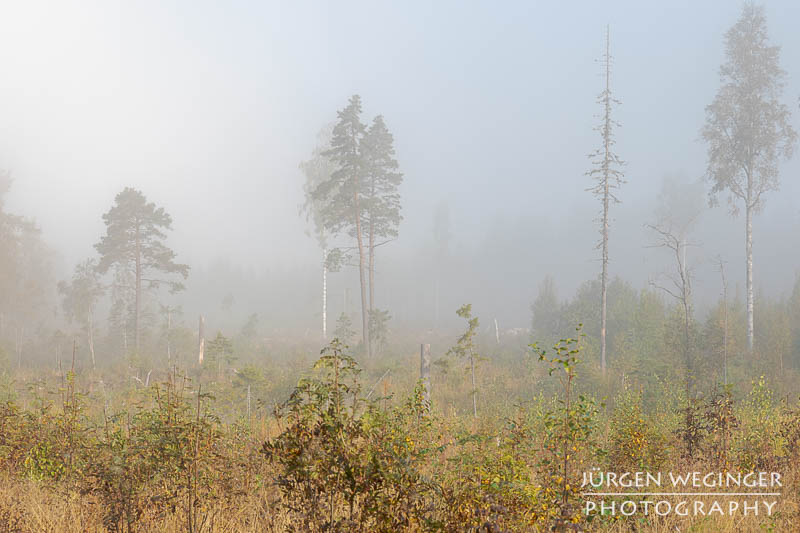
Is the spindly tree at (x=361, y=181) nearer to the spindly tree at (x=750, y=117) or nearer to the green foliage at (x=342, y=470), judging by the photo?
the spindly tree at (x=750, y=117)

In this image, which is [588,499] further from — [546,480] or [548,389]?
[548,389]

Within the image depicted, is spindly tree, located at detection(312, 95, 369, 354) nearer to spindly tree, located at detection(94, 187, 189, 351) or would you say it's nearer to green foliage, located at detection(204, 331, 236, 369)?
green foliage, located at detection(204, 331, 236, 369)

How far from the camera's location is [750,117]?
18609 millimetres

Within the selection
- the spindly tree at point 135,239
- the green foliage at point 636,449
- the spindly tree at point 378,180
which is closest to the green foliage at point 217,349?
the spindly tree at point 135,239

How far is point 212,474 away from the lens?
4.93m

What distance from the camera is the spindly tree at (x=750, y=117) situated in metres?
18.5

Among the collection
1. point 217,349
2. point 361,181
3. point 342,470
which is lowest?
point 217,349

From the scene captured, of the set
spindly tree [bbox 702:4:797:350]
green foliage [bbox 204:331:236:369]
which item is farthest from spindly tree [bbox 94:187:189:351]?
spindly tree [bbox 702:4:797:350]

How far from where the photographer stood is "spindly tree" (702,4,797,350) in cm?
1850

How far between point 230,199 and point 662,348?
502 feet

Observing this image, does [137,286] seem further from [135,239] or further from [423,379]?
[423,379]

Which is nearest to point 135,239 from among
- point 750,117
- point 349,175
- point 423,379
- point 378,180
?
point 349,175

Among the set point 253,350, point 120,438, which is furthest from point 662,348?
point 253,350

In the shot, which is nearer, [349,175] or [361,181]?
[349,175]
